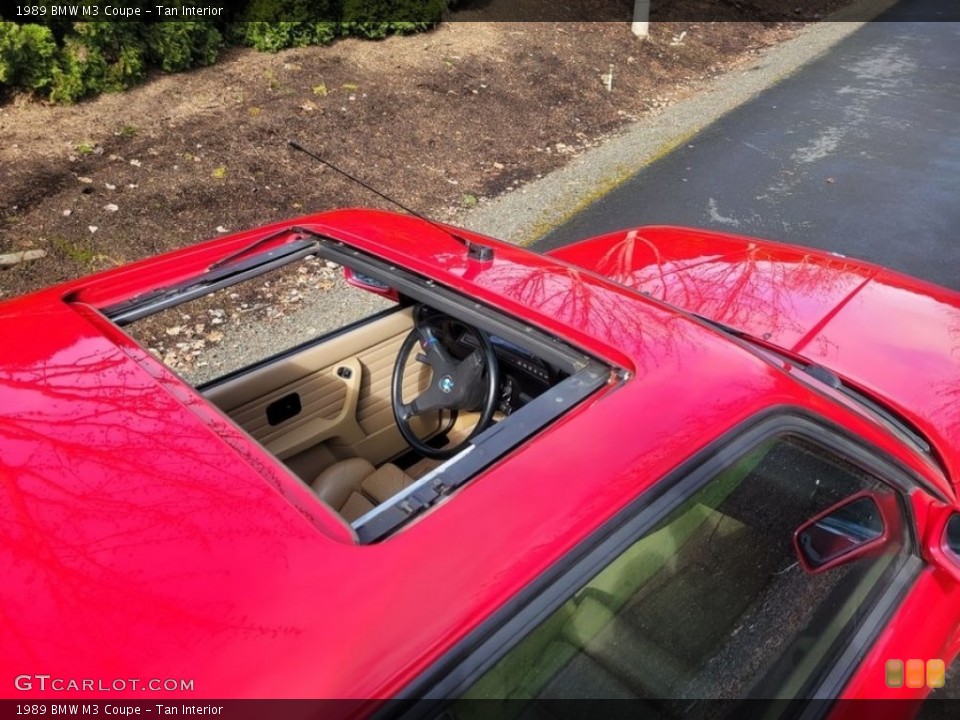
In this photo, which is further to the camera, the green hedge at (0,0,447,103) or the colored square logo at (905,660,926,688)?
the green hedge at (0,0,447,103)

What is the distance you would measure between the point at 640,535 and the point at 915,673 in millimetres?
986

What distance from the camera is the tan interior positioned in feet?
8.96

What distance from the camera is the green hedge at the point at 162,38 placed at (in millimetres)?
6348

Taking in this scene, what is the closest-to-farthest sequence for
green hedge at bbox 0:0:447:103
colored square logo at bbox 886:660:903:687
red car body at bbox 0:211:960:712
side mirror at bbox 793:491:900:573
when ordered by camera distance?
red car body at bbox 0:211:960:712 → colored square logo at bbox 886:660:903:687 → side mirror at bbox 793:491:900:573 → green hedge at bbox 0:0:447:103

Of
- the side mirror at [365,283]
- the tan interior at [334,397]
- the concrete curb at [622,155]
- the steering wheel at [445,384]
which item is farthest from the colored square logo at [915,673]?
the concrete curb at [622,155]

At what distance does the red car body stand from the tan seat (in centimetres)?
71

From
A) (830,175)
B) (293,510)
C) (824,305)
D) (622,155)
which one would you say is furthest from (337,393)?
(830,175)

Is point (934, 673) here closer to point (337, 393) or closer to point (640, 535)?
point (640, 535)

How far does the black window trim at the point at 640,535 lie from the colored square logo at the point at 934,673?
16 cm

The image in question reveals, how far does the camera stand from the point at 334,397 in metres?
2.97

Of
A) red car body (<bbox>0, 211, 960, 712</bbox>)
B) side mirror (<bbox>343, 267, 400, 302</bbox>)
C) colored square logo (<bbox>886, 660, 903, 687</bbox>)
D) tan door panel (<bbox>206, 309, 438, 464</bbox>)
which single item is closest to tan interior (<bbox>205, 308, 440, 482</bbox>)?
tan door panel (<bbox>206, 309, 438, 464</bbox>)

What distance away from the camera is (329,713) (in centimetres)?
108

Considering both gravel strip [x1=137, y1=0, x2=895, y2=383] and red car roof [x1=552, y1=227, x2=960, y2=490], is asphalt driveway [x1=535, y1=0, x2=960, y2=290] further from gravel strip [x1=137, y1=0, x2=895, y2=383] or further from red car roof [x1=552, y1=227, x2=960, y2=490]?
red car roof [x1=552, y1=227, x2=960, y2=490]

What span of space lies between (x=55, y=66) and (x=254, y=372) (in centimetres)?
525
